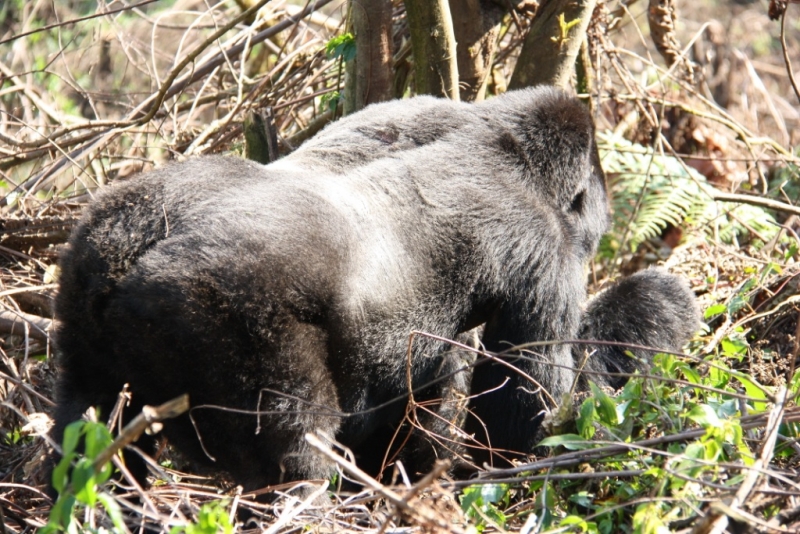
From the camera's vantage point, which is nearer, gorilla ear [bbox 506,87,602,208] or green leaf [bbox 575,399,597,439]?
green leaf [bbox 575,399,597,439]

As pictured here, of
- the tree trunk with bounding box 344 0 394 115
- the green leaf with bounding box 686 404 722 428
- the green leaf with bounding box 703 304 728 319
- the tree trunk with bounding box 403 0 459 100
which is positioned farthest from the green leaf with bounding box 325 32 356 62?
the green leaf with bounding box 686 404 722 428

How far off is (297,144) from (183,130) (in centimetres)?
62

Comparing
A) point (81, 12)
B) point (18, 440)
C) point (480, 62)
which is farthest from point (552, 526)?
point (81, 12)

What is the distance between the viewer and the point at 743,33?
7742 millimetres

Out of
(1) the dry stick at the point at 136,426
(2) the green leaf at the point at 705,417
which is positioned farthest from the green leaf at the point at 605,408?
(1) the dry stick at the point at 136,426

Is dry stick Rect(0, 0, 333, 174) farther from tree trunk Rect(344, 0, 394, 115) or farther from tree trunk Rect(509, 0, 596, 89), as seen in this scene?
tree trunk Rect(509, 0, 596, 89)

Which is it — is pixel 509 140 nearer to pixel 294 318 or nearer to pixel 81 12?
pixel 294 318

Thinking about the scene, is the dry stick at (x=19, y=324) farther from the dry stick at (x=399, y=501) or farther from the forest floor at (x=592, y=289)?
the dry stick at (x=399, y=501)

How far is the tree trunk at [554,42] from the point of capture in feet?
11.0

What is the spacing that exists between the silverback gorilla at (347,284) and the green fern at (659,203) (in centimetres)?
127

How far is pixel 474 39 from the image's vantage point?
3.45m

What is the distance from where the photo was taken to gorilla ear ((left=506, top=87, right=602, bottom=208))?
2.71 meters

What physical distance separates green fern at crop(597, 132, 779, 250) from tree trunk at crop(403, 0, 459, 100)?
4.13 ft

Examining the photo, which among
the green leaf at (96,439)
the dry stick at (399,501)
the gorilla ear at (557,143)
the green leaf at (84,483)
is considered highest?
the gorilla ear at (557,143)
